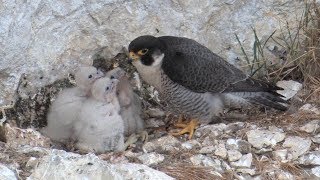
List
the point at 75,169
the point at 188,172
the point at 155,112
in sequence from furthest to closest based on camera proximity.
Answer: the point at 155,112
the point at 188,172
the point at 75,169

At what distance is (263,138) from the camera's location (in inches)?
218


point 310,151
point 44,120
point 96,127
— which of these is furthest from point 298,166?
point 44,120

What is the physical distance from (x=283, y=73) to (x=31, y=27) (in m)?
1.94

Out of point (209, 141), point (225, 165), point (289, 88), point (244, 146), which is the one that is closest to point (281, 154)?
point (244, 146)

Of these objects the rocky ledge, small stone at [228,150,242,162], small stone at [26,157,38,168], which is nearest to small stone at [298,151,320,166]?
the rocky ledge

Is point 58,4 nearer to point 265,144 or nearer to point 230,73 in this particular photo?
point 230,73

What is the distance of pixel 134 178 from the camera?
4941mm

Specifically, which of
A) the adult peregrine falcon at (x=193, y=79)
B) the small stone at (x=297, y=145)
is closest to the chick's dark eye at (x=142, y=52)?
the adult peregrine falcon at (x=193, y=79)

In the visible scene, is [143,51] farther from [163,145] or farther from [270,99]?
[270,99]

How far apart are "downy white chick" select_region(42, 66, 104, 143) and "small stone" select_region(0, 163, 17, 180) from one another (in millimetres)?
683

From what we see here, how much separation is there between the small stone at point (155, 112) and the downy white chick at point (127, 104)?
392mm

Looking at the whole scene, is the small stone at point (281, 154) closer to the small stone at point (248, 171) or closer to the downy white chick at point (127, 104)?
the small stone at point (248, 171)

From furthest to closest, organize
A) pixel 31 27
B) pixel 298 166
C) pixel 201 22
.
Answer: pixel 201 22 < pixel 31 27 < pixel 298 166

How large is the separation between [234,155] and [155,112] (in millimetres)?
1056
